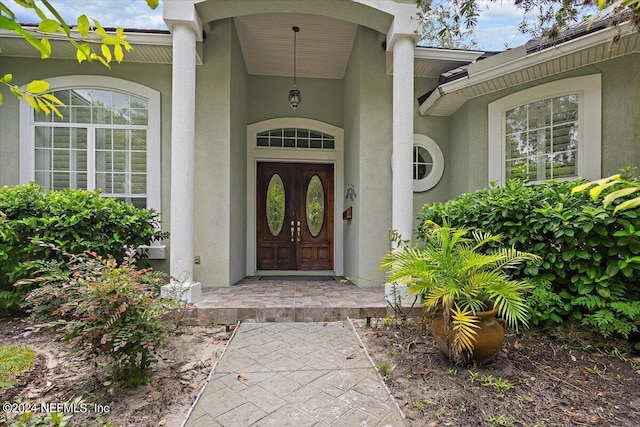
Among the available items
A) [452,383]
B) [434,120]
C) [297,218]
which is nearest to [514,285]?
[452,383]

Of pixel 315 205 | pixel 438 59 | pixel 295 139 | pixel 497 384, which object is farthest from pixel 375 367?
pixel 295 139

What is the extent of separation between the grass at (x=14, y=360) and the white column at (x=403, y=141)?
391cm

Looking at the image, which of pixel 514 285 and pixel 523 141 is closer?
pixel 514 285

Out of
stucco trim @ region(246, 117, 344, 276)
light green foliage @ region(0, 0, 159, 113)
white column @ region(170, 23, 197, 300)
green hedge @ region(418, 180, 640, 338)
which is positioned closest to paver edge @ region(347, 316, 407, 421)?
green hedge @ region(418, 180, 640, 338)

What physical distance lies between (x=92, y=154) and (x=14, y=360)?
11.3 ft

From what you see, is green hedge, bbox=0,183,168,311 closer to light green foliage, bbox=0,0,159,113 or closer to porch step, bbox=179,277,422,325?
porch step, bbox=179,277,422,325

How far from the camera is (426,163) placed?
5789mm

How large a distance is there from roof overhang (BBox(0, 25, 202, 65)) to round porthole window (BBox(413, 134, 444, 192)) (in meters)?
3.80

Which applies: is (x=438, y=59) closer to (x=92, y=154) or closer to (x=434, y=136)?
(x=434, y=136)

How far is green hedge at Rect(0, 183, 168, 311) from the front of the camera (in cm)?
369

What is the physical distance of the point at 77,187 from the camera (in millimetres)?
5184

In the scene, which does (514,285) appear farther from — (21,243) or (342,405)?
(21,243)

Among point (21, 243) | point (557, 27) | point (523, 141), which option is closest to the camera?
point (557, 27)

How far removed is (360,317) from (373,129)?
2.99m
